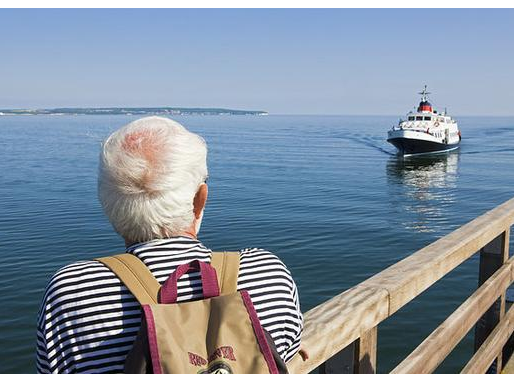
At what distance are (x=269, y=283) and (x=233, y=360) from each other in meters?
0.27

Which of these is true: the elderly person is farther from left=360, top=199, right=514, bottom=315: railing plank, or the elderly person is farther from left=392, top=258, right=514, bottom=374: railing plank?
left=392, top=258, right=514, bottom=374: railing plank

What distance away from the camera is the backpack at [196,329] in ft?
4.32

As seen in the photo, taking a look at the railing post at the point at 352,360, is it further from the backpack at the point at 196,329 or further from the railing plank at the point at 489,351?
the railing plank at the point at 489,351

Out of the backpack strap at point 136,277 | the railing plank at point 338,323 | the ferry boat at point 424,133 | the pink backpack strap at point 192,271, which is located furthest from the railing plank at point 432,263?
the ferry boat at point 424,133

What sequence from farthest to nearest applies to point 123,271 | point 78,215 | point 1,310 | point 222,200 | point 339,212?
point 222,200 → point 339,212 → point 78,215 → point 1,310 → point 123,271

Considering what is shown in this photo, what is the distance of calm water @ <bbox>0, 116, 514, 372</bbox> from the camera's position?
11352mm

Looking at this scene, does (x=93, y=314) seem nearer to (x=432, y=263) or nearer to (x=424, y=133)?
(x=432, y=263)

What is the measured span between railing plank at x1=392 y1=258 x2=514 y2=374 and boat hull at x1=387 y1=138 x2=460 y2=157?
4327 centimetres

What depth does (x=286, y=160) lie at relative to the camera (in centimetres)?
4459

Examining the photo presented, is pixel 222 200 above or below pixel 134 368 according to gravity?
below

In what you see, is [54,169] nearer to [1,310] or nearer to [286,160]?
[286,160]

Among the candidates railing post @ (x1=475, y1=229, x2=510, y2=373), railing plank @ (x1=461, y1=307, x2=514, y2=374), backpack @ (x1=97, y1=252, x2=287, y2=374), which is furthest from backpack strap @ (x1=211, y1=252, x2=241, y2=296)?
railing post @ (x1=475, y1=229, x2=510, y2=373)
